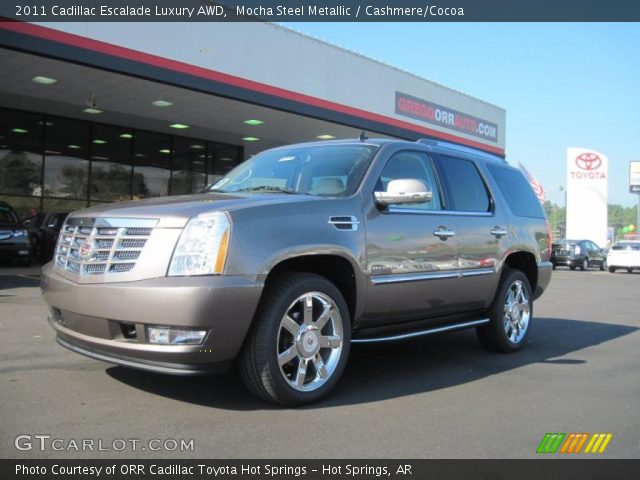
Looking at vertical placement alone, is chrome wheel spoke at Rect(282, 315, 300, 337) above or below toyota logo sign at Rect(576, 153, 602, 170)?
below

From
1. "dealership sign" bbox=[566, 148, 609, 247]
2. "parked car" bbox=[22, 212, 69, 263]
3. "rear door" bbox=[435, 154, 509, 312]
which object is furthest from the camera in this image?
"dealership sign" bbox=[566, 148, 609, 247]

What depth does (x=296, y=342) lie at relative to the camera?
395cm

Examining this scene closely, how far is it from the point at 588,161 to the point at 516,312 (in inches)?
1706

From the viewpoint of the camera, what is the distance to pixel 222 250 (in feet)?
11.7

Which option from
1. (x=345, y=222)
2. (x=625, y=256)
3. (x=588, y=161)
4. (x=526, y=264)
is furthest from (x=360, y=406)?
(x=588, y=161)

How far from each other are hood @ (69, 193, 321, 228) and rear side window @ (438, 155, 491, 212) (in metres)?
1.76

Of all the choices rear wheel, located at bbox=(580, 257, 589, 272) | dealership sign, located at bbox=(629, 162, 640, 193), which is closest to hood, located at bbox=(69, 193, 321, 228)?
rear wheel, located at bbox=(580, 257, 589, 272)

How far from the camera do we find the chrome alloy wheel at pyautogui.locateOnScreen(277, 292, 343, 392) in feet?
12.9

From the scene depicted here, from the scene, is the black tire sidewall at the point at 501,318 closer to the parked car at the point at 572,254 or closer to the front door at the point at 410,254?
the front door at the point at 410,254

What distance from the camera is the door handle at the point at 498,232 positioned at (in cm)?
586

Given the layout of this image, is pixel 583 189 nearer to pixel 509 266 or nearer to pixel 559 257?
pixel 559 257

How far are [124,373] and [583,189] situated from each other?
1794 inches

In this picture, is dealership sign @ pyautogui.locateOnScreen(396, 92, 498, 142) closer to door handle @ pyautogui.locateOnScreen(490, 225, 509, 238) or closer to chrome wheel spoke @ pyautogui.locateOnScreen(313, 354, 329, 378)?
door handle @ pyautogui.locateOnScreen(490, 225, 509, 238)

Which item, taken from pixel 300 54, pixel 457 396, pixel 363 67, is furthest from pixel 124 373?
pixel 363 67
